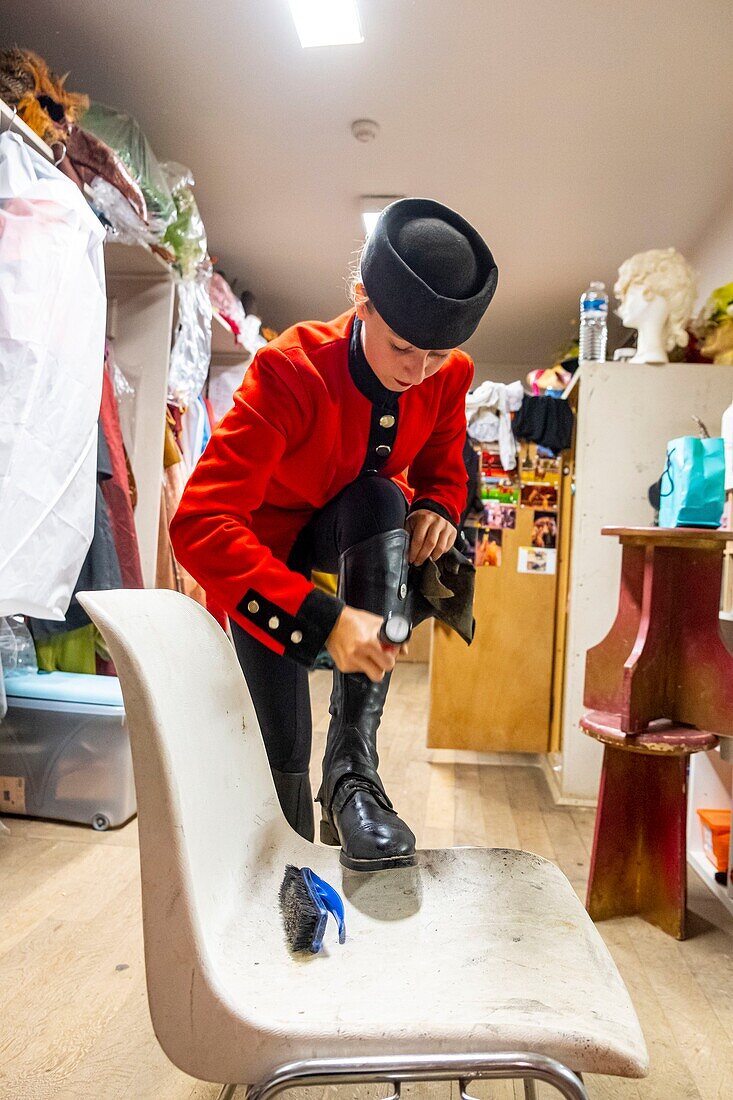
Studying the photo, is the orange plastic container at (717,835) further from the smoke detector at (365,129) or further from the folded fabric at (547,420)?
the smoke detector at (365,129)

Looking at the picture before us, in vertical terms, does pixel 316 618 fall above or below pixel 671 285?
below

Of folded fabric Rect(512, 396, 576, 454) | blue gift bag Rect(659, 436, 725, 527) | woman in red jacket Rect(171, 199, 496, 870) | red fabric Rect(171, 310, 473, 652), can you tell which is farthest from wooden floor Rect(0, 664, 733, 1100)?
folded fabric Rect(512, 396, 576, 454)

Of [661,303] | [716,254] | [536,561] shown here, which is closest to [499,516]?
[536,561]

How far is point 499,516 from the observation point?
312 centimetres

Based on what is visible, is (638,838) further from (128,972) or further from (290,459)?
(290,459)

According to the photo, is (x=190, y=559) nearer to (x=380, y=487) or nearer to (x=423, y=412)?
(x=380, y=487)

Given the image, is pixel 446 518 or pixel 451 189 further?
pixel 451 189

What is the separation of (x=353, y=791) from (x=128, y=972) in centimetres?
83

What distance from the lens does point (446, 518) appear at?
3.47 feet

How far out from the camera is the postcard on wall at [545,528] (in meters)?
3.12

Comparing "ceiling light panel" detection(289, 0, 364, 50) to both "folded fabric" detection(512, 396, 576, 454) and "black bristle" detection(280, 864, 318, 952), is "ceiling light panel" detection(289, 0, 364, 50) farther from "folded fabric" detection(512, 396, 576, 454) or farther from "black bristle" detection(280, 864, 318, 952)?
"black bristle" detection(280, 864, 318, 952)

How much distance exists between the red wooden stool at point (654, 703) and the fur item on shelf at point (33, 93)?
1616 millimetres

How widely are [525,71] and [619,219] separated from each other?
1.06 metres

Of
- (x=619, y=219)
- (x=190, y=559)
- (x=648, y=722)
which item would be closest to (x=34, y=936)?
(x=190, y=559)
